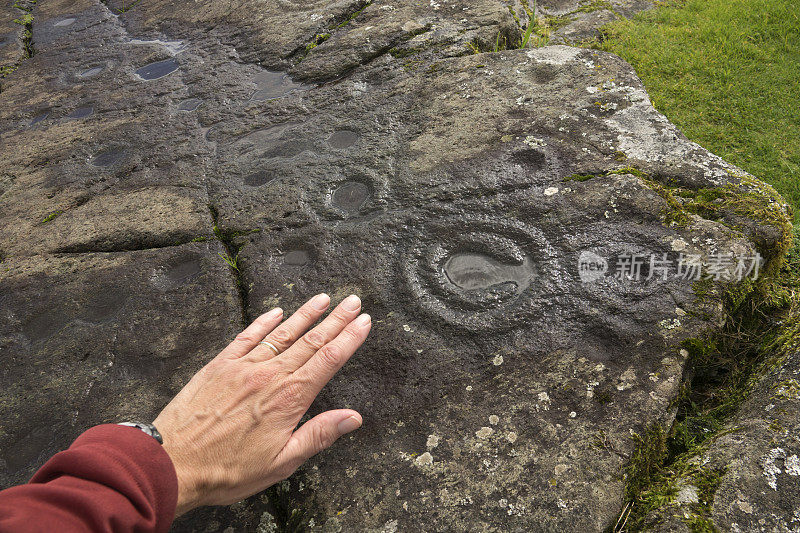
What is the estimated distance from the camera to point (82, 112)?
3.33m

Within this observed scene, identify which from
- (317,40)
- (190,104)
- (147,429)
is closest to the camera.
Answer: (147,429)

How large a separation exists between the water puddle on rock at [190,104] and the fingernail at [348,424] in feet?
7.71

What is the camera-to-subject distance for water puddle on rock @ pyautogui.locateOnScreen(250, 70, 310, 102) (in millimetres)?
3094

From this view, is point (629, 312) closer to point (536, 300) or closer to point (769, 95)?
point (536, 300)

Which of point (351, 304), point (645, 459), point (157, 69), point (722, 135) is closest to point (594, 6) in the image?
point (722, 135)

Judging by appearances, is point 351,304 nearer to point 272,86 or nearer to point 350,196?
point 350,196

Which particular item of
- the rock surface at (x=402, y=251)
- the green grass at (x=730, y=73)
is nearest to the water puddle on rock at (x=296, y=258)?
the rock surface at (x=402, y=251)

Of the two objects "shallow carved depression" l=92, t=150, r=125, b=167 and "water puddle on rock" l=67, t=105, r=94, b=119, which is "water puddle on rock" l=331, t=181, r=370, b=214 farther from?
"water puddle on rock" l=67, t=105, r=94, b=119

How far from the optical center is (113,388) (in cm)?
177

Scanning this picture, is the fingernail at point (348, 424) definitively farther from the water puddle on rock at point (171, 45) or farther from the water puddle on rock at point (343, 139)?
the water puddle on rock at point (171, 45)

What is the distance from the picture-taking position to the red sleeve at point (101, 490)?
97 cm

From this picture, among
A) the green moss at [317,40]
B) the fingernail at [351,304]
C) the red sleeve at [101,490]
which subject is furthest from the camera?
the green moss at [317,40]

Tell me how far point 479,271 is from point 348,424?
77 cm

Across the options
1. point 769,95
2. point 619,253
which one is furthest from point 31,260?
point 769,95
